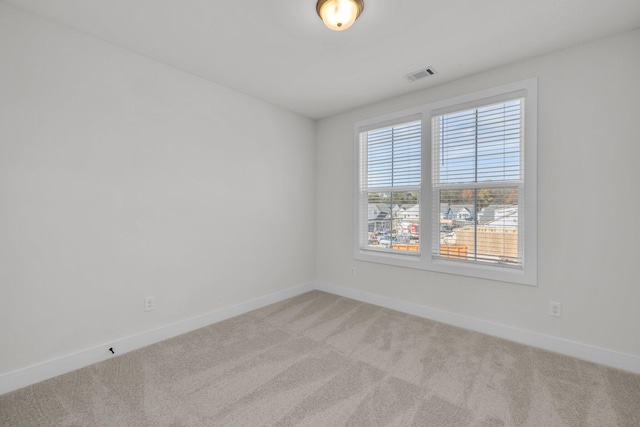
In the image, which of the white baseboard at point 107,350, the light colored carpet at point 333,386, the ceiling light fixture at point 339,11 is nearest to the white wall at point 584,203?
the light colored carpet at point 333,386

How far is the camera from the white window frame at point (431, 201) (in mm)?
2533

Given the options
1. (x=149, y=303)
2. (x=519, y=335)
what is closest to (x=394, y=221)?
(x=519, y=335)

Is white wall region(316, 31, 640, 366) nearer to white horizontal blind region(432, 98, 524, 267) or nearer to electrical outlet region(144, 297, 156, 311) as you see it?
white horizontal blind region(432, 98, 524, 267)

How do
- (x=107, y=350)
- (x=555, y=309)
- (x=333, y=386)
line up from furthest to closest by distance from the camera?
(x=555, y=309) → (x=107, y=350) → (x=333, y=386)

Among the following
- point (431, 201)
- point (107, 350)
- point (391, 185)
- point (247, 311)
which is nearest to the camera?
point (107, 350)

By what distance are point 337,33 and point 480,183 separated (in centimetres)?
195

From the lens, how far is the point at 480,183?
2828mm

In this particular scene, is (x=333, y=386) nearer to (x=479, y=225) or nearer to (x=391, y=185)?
(x=479, y=225)

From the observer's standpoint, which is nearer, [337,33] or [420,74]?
[337,33]

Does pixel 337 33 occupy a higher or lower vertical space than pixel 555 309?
higher

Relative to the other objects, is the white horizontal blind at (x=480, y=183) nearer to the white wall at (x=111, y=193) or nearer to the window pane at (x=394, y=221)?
the window pane at (x=394, y=221)

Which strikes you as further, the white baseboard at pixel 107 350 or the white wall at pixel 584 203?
the white wall at pixel 584 203

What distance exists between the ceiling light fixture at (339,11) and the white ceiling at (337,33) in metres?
0.10

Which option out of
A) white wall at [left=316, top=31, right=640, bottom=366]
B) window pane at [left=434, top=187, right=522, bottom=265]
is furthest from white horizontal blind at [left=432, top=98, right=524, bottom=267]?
white wall at [left=316, top=31, right=640, bottom=366]
